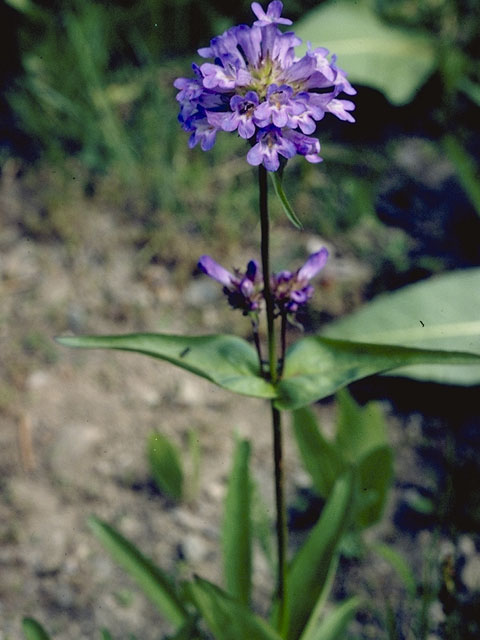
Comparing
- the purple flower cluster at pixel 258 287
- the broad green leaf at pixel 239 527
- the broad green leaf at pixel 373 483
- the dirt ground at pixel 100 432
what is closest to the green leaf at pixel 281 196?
the purple flower cluster at pixel 258 287

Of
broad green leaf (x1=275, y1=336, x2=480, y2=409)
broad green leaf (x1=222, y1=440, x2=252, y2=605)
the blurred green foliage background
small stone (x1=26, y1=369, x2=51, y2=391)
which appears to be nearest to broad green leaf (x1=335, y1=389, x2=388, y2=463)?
broad green leaf (x1=222, y1=440, x2=252, y2=605)

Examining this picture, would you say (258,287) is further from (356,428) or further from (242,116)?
(356,428)

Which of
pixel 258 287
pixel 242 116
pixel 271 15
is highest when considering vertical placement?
pixel 271 15

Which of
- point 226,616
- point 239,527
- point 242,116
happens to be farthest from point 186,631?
point 242,116

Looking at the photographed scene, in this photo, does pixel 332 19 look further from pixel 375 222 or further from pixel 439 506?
pixel 439 506

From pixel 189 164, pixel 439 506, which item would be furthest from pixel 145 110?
pixel 439 506

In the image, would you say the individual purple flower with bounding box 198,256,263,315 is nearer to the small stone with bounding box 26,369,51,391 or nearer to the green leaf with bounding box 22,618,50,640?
the green leaf with bounding box 22,618,50,640

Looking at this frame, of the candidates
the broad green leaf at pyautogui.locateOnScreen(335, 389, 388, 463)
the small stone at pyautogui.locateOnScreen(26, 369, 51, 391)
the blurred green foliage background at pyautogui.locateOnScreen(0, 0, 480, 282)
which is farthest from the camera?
the blurred green foliage background at pyautogui.locateOnScreen(0, 0, 480, 282)
